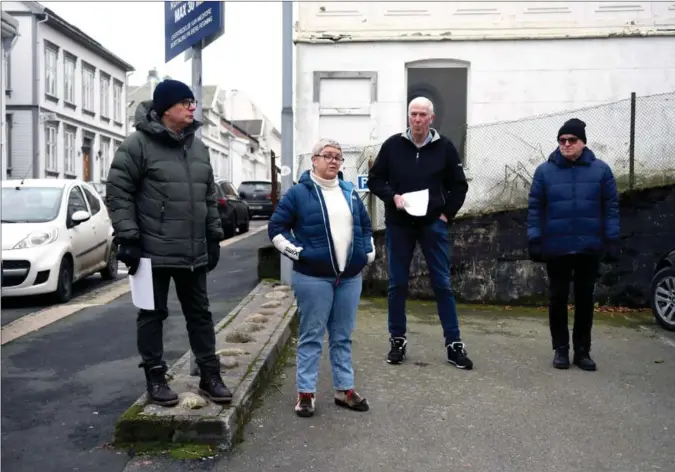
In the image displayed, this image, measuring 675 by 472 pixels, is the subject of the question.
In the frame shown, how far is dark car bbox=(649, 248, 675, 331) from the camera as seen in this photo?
25.6ft

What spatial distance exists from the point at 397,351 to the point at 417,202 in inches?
48.8

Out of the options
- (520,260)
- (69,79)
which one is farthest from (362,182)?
(69,79)

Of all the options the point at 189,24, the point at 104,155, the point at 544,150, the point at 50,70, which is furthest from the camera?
the point at 104,155

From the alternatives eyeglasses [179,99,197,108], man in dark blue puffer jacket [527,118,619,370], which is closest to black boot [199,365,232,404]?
eyeglasses [179,99,197,108]

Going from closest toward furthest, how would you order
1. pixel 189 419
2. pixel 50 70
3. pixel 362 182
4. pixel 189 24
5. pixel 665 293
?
pixel 189 419 → pixel 189 24 → pixel 665 293 → pixel 362 182 → pixel 50 70

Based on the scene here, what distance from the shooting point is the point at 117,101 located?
4725 cm

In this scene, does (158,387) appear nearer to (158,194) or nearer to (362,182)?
(158,194)

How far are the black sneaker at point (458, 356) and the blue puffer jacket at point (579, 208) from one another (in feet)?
3.37

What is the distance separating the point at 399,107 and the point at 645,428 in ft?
30.3

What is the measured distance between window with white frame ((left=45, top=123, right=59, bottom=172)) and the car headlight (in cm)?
2741

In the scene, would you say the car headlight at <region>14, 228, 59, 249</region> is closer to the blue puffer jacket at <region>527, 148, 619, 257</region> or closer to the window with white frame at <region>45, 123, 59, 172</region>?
the blue puffer jacket at <region>527, 148, 619, 257</region>

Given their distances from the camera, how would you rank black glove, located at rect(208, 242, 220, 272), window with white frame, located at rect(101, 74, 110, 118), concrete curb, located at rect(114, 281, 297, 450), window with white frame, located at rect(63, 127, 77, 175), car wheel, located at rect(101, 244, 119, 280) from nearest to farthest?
concrete curb, located at rect(114, 281, 297, 450), black glove, located at rect(208, 242, 220, 272), car wheel, located at rect(101, 244, 119, 280), window with white frame, located at rect(63, 127, 77, 175), window with white frame, located at rect(101, 74, 110, 118)

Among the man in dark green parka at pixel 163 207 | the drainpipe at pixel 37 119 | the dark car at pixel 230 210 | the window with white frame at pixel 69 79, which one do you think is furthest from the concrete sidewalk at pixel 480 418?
the window with white frame at pixel 69 79

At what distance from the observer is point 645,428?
4.64 meters
